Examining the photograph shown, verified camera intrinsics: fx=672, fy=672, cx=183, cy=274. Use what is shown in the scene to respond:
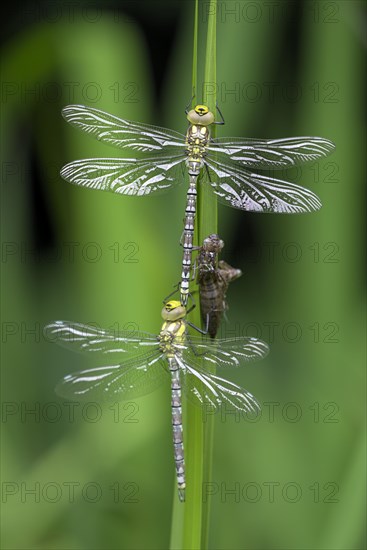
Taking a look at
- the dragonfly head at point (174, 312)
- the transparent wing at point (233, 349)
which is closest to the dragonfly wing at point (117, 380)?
the dragonfly head at point (174, 312)

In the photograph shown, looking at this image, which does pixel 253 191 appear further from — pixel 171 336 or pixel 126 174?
pixel 171 336

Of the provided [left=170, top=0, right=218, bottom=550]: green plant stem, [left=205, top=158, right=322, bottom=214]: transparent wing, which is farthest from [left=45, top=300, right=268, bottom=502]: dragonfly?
[left=205, top=158, right=322, bottom=214]: transparent wing

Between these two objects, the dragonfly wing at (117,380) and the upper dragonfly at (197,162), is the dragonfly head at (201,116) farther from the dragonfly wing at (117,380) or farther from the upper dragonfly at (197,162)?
the dragonfly wing at (117,380)

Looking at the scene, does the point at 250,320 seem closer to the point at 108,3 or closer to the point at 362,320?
the point at 362,320

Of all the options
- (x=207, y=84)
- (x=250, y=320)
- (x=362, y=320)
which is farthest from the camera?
(x=250, y=320)

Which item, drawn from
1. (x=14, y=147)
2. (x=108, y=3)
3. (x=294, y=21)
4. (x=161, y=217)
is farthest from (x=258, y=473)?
(x=108, y=3)

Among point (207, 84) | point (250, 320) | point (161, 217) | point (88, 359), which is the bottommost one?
point (88, 359)

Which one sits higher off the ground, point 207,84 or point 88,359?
point 207,84
